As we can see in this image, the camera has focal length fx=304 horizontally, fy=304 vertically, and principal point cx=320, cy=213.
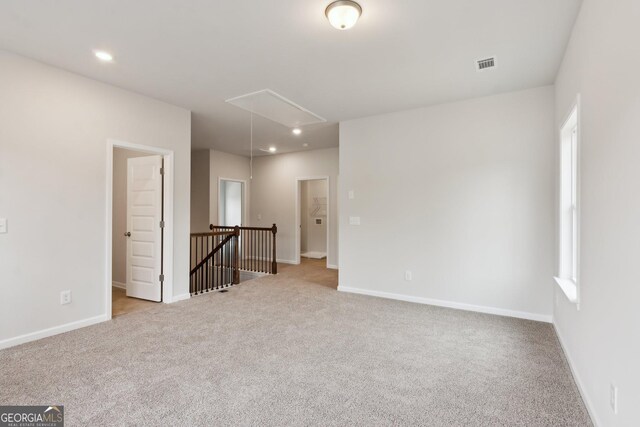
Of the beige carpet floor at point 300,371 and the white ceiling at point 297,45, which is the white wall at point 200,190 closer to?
the white ceiling at point 297,45

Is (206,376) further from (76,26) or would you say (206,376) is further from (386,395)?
(76,26)

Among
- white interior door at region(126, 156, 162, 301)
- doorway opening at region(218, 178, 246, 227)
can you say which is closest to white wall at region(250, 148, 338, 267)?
doorway opening at region(218, 178, 246, 227)

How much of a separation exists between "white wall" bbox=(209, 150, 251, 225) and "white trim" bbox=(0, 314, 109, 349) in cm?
413

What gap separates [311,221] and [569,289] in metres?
6.82

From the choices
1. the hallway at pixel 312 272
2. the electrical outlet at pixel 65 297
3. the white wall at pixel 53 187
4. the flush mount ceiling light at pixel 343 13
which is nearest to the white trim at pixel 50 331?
the white wall at pixel 53 187

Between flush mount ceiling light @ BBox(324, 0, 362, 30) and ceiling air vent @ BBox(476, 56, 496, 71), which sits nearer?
flush mount ceiling light @ BBox(324, 0, 362, 30)

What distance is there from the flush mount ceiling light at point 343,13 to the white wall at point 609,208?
1.48 metres

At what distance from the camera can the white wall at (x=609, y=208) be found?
1.38 metres

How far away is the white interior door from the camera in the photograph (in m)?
4.33

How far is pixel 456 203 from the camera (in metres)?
4.10

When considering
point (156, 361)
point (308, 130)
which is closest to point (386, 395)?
point (156, 361)

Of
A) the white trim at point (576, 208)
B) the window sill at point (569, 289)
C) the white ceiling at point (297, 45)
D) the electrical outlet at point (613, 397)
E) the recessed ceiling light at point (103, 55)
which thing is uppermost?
the white ceiling at point (297, 45)

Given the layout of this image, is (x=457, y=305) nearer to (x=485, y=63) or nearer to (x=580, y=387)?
(x=580, y=387)

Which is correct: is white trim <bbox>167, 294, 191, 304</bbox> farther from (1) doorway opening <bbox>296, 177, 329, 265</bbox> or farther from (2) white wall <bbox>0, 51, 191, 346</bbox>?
(1) doorway opening <bbox>296, 177, 329, 265</bbox>
